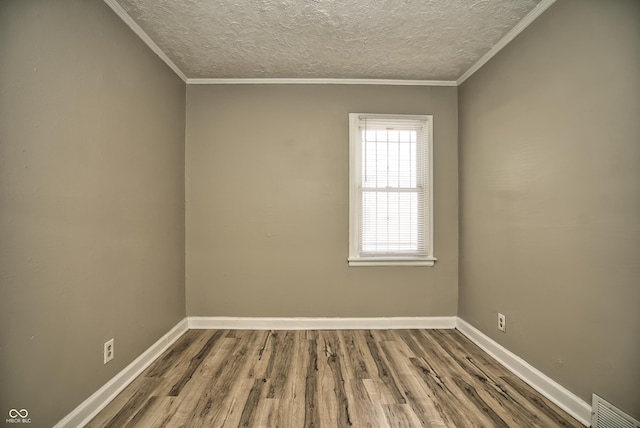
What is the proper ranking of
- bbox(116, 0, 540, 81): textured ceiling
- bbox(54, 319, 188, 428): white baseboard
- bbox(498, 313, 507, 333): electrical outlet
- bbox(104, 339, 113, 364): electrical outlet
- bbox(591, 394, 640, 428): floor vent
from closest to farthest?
bbox(591, 394, 640, 428): floor vent → bbox(54, 319, 188, 428): white baseboard → bbox(104, 339, 113, 364): electrical outlet → bbox(116, 0, 540, 81): textured ceiling → bbox(498, 313, 507, 333): electrical outlet

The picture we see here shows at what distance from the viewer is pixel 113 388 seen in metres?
1.93

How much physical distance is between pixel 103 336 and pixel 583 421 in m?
2.94

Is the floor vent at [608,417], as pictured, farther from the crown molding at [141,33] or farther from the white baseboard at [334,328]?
the crown molding at [141,33]

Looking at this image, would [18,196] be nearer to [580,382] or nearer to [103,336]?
[103,336]

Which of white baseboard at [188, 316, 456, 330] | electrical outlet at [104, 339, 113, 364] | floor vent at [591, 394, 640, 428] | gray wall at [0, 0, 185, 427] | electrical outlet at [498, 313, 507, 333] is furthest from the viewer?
white baseboard at [188, 316, 456, 330]

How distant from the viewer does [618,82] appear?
4.99ft

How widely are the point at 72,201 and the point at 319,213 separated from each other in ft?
6.65

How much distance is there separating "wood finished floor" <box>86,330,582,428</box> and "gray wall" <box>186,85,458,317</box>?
1.42ft

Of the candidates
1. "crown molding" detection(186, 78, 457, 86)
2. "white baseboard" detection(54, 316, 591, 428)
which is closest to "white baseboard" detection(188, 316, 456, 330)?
"white baseboard" detection(54, 316, 591, 428)

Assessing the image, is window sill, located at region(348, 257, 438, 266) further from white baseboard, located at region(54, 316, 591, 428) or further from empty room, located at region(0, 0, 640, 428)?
white baseboard, located at region(54, 316, 591, 428)

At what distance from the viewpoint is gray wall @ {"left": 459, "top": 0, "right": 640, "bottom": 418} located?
149 centimetres

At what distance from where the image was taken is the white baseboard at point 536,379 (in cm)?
171

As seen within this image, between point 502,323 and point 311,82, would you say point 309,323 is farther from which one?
point 311,82

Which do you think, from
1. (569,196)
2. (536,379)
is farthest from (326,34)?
(536,379)
